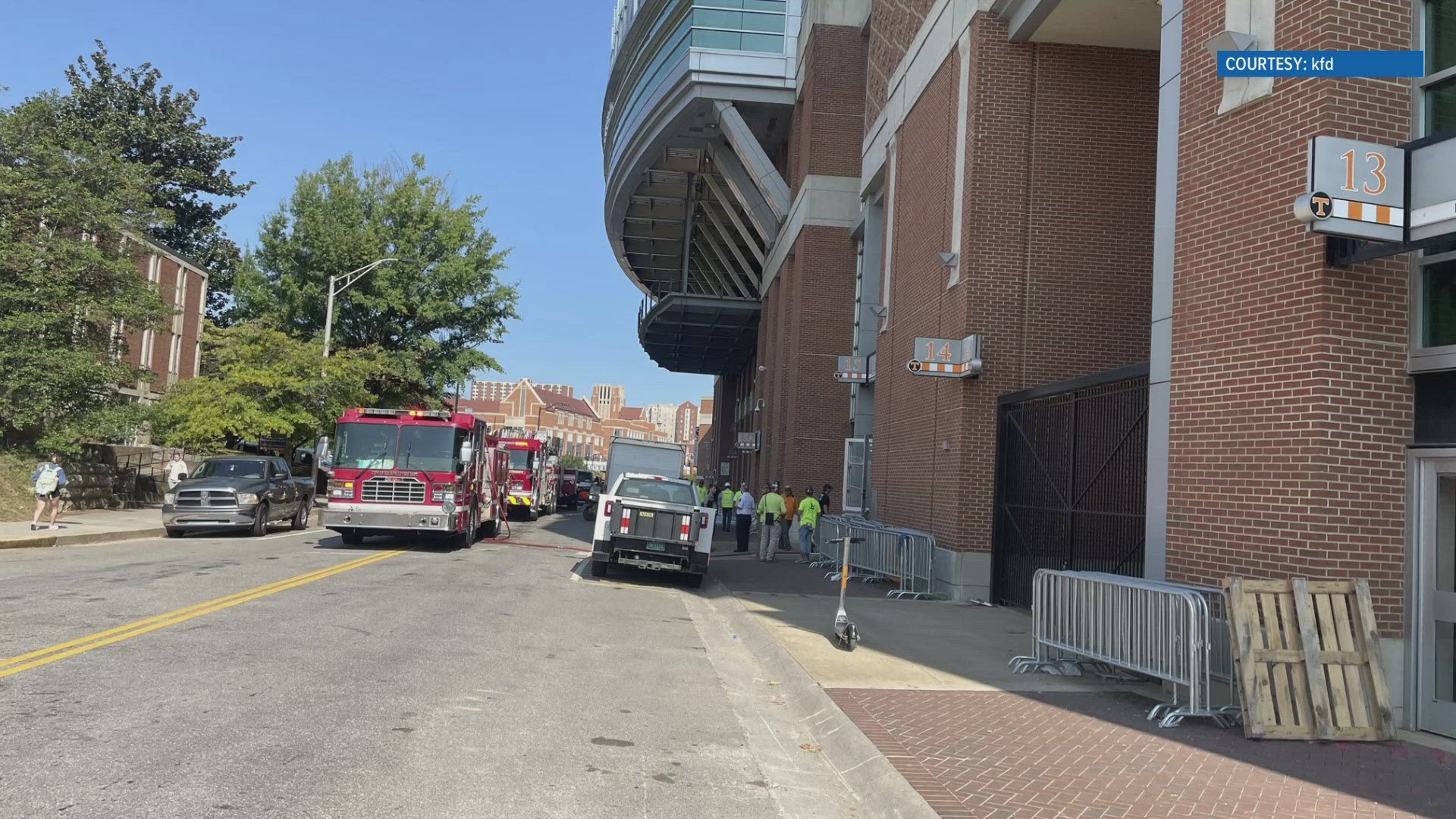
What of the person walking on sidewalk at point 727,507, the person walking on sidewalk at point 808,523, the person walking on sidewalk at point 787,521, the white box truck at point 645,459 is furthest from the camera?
the person walking on sidewalk at point 727,507

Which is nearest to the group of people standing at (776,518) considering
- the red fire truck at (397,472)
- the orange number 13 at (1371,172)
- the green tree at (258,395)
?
the red fire truck at (397,472)

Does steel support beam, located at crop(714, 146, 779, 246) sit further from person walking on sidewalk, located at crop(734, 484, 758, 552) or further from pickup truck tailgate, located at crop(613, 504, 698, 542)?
pickup truck tailgate, located at crop(613, 504, 698, 542)

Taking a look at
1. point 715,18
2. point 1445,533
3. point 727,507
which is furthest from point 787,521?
point 1445,533

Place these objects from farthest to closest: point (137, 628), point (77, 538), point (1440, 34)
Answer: point (77, 538), point (137, 628), point (1440, 34)

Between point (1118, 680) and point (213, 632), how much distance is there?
27.2ft

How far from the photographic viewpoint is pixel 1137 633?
8617 mm

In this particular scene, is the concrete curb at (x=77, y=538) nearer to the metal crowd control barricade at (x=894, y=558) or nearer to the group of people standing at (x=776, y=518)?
the group of people standing at (x=776, y=518)

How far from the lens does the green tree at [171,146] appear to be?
53.8 m

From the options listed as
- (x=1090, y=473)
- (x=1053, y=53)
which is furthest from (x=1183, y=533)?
(x=1053, y=53)

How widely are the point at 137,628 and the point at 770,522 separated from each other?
15.5 m

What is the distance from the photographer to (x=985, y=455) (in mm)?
16781

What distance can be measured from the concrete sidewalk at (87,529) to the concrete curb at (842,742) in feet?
44.5

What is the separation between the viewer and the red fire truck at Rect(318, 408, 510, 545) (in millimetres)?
19750

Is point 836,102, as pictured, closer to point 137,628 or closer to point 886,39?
point 886,39
